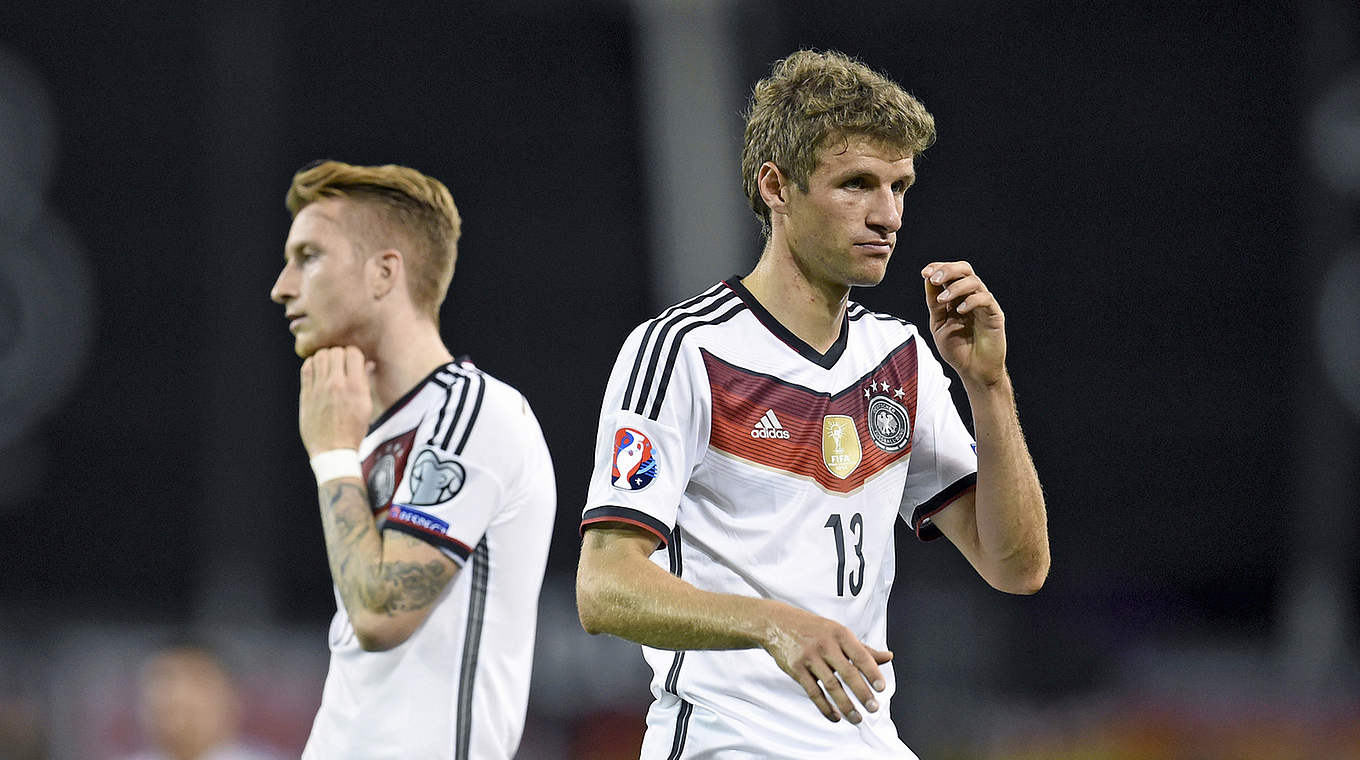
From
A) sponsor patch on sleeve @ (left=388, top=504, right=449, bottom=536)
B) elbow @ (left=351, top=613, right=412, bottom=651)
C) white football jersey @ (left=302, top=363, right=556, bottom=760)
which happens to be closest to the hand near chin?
white football jersey @ (left=302, top=363, right=556, bottom=760)

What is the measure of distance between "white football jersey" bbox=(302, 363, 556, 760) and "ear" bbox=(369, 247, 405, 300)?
33 cm

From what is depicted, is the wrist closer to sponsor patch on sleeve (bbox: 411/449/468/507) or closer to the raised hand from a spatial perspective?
the raised hand

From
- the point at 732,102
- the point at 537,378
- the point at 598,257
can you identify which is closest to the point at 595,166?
the point at 598,257

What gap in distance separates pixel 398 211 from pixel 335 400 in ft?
2.27

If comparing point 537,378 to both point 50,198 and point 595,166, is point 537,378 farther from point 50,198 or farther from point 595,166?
point 50,198

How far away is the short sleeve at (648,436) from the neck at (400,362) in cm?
106

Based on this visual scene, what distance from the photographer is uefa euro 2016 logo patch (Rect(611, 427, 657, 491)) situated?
361cm

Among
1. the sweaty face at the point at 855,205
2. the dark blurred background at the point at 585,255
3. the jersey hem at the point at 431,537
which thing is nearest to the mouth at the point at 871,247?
the sweaty face at the point at 855,205

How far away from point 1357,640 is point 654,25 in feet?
31.1

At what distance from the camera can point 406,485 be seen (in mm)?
4352

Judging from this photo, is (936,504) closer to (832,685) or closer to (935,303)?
(935,303)

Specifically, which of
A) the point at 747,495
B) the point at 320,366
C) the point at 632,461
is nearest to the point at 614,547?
the point at 632,461

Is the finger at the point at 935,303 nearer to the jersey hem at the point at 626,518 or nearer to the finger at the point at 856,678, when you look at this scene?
the jersey hem at the point at 626,518

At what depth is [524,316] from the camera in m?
22.9
